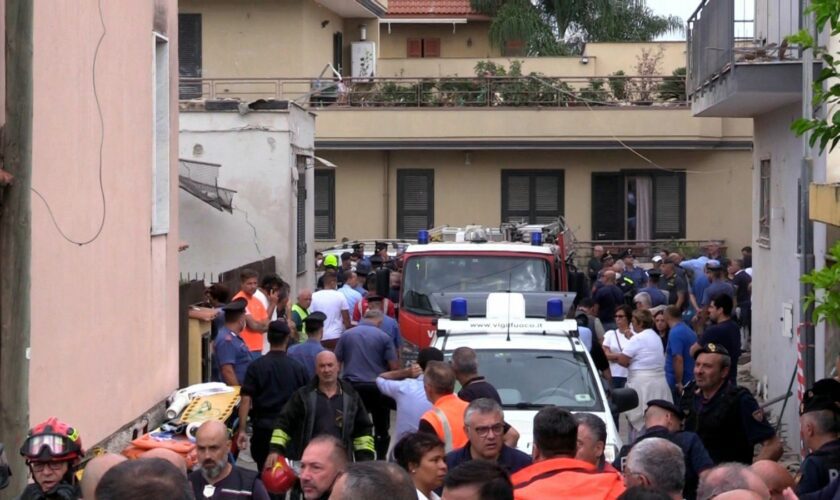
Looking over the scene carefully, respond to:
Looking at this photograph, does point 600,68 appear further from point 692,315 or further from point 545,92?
point 692,315

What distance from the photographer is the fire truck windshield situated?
627 inches

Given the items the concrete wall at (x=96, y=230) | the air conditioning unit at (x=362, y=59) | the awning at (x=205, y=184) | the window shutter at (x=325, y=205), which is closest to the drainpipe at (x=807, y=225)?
the concrete wall at (x=96, y=230)

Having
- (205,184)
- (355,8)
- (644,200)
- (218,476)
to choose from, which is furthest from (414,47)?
(218,476)

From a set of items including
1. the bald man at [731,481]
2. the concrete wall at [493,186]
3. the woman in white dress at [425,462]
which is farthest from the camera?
the concrete wall at [493,186]

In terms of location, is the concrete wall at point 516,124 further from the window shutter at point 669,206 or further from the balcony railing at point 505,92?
the window shutter at point 669,206

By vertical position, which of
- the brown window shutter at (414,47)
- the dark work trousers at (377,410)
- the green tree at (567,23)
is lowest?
the dark work trousers at (377,410)

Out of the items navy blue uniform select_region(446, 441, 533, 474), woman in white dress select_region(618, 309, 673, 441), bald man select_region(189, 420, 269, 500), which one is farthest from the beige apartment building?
bald man select_region(189, 420, 269, 500)

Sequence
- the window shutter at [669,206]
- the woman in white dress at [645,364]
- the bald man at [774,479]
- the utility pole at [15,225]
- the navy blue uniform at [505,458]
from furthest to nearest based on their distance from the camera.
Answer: the window shutter at [669,206] → the woman in white dress at [645,364] → the utility pole at [15,225] → the navy blue uniform at [505,458] → the bald man at [774,479]

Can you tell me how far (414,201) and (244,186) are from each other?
1269cm

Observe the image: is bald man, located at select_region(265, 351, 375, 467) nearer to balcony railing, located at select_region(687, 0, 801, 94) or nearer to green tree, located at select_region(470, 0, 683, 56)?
balcony railing, located at select_region(687, 0, 801, 94)

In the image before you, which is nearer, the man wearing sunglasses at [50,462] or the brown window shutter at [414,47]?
the man wearing sunglasses at [50,462]

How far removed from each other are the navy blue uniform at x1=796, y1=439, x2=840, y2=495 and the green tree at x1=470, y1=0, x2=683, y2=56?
38.2 m

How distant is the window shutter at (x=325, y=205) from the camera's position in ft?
112

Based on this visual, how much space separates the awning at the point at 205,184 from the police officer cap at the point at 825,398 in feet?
41.8
